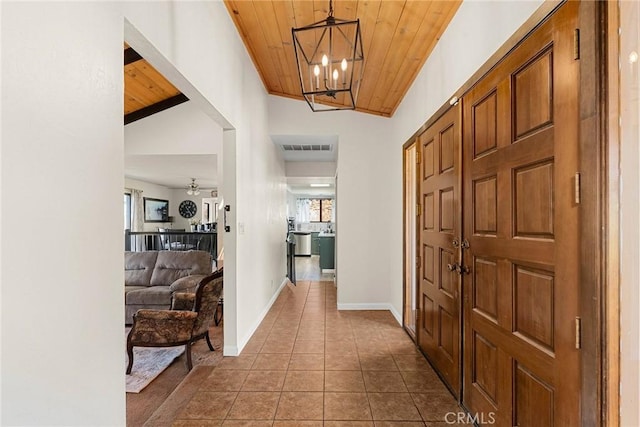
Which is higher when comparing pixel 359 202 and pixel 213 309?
pixel 359 202

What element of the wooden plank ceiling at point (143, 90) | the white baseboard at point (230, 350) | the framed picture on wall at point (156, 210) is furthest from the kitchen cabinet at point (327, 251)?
the framed picture on wall at point (156, 210)

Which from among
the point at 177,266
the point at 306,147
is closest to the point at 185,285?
the point at 177,266

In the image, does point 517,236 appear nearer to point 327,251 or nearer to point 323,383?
point 323,383

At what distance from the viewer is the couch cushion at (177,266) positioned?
4.41 metres

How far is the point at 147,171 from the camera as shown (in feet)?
23.0

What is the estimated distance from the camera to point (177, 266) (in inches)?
176

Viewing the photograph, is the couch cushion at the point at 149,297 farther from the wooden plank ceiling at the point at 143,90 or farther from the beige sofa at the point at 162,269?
the wooden plank ceiling at the point at 143,90

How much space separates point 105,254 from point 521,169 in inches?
73.6

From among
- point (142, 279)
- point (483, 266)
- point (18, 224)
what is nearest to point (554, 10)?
point (483, 266)

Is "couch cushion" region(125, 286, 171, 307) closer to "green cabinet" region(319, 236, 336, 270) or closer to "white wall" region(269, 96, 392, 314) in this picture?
"white wall" region(269, 96, 392, 314)

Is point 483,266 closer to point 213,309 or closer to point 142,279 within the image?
point 213,309

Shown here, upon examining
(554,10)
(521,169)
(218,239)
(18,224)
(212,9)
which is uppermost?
(212,9)

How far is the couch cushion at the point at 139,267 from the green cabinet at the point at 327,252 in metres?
3.79

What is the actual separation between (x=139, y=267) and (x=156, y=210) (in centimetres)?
571
